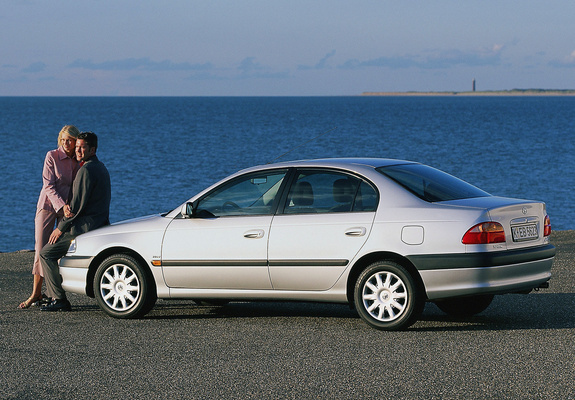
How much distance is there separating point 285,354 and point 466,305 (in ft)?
8.20

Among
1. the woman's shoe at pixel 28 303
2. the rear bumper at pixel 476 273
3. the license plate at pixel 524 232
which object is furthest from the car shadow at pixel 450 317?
the woman's shoe at pixel 28 303

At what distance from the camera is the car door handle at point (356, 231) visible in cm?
769

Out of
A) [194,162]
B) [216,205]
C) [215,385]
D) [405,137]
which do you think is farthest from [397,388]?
[405,137]

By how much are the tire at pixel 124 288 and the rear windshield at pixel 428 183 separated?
8.44ft

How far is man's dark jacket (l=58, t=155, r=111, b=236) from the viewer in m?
9.16

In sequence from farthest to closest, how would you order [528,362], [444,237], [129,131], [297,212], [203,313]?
[129,131] < [203,313] < [297,212] < [444,237] < [528,362]

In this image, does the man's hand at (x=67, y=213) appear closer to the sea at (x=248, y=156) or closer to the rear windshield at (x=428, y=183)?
the rear windshield at (x=428, y=183)

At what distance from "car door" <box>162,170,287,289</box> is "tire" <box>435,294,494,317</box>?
191 centimetres

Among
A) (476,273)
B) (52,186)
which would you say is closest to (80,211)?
(52,186)

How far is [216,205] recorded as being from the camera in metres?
8.48

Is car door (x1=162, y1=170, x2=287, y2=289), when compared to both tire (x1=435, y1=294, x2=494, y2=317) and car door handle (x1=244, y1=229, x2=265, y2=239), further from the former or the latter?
tire (x1=435, y1=294, x2=494, y2=317)

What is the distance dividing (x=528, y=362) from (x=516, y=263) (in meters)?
1.23

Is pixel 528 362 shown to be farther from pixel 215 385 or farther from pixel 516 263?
pixel 215 385

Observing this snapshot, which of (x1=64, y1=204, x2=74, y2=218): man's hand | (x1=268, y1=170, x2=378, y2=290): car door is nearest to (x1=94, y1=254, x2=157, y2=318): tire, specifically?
(x1=64, y1=204, x2=74, y2=218): man's hand
